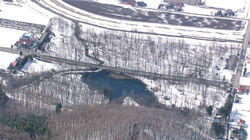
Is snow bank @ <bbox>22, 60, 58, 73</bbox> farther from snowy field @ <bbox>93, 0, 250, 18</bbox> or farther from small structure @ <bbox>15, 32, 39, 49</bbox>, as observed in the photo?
snowy field @ <bbox>93, 0, 250, 18</bbox>

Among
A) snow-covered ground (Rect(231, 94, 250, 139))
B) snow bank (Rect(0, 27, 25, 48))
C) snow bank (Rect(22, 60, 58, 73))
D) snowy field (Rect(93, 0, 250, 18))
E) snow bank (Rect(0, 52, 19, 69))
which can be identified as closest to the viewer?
snow-covered ground (Rect(231, 94, 250, 139))

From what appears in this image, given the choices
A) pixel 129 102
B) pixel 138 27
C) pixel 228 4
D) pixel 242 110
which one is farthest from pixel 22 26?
pixel 242 110

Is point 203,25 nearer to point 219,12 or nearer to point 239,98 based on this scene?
point 219,12

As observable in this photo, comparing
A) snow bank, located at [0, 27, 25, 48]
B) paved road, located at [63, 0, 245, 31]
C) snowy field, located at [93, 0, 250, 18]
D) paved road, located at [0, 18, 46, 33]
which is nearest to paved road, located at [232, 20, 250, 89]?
paved road, located at [63, 0, 245, 31]

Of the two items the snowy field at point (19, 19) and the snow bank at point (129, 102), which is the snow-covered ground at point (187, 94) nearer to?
the snow bank at point (129, 102)

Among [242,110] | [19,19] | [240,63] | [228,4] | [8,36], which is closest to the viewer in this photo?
[242,110]

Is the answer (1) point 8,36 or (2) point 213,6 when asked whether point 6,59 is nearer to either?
(1) point 8,36
